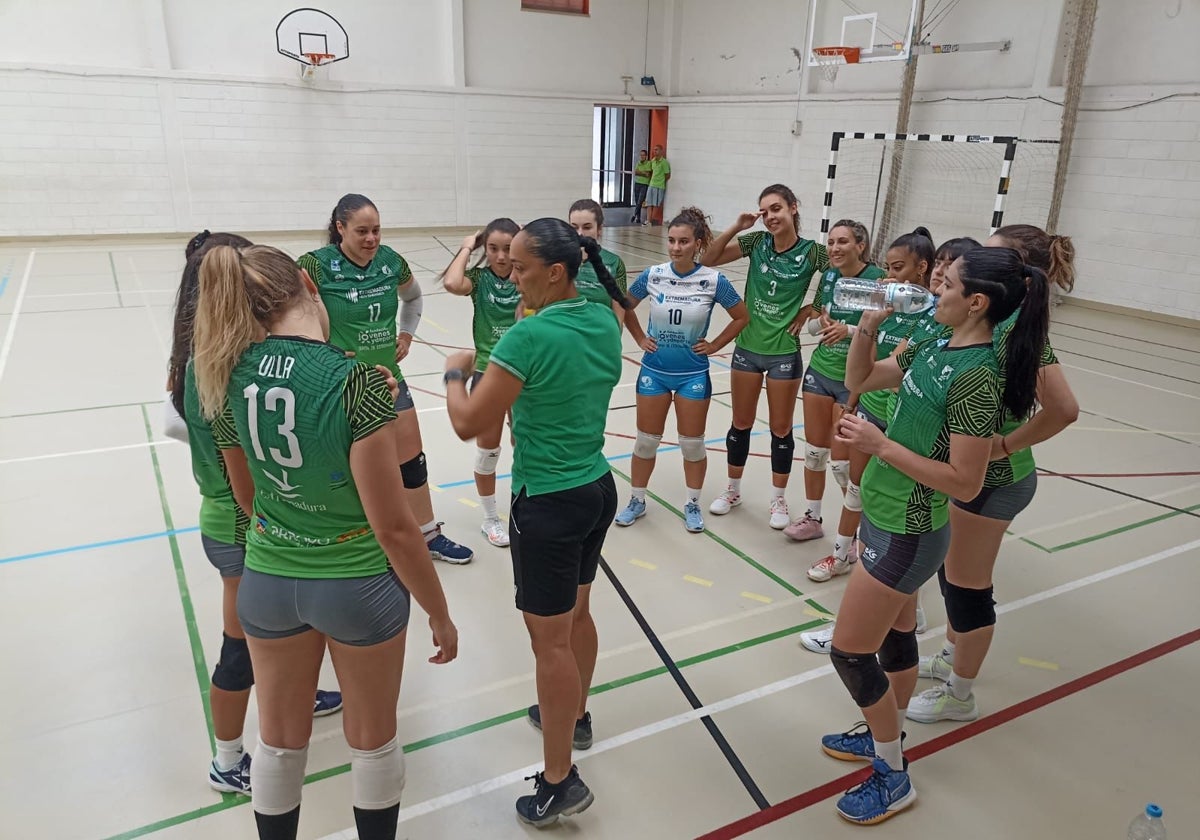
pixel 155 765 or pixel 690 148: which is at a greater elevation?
pixel 690 148

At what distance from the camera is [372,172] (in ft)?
56.4

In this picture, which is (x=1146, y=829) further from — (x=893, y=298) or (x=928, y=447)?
(x=893, y=298)

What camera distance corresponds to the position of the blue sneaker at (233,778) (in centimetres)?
275

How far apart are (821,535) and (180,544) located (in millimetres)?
3879

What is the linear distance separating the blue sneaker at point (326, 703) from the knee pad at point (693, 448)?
2448mm

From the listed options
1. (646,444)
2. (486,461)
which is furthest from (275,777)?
(646,444)

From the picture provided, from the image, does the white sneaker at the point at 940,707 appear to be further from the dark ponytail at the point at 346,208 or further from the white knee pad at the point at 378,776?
the dark ponytail at the point at 346,208

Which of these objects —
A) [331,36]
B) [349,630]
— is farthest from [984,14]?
[349,630]

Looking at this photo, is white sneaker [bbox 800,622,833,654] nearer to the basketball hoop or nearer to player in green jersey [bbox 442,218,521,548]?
player in green jersey [bbox 442,218,521,548]

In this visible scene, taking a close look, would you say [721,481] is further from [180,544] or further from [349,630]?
[349,630]

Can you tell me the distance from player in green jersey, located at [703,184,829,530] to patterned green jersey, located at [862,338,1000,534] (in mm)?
1987

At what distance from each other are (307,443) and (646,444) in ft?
10.6

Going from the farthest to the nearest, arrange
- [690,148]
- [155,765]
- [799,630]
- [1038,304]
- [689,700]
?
[690,148] → [799,630] → [689,700] → [155,765] → [1038,304]

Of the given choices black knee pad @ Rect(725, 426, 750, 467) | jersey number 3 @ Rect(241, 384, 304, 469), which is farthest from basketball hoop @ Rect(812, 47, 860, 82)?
jersey number 3 @ Rect(241, 384, 304, 469)
